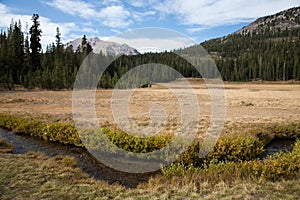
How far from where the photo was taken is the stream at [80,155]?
13.6m

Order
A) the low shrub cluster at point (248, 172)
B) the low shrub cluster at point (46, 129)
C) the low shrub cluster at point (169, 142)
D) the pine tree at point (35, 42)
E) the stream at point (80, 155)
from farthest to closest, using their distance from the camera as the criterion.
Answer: the pine tree at point (35, 42) < the low shrub cluster at point (46, 129) < the low shrub cluster at point (169, 142) < the stream at point (80, 155) < the low shrub cluster at point (248, 172)

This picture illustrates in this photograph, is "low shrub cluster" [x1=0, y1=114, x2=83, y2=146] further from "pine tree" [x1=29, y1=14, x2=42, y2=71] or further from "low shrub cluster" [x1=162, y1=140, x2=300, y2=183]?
"pine tree" [x1=29, y1=14, x2=42, y2=71]

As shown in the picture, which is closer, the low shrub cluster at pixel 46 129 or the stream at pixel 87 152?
the stream at pixel 87 152

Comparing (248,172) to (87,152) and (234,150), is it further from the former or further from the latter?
(87,152)

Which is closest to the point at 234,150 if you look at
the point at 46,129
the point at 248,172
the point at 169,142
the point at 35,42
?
the point at 169,142

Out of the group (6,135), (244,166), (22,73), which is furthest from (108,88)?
(244,166)

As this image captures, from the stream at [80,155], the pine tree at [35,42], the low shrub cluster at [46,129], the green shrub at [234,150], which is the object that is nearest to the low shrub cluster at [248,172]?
the stream at [80,155]

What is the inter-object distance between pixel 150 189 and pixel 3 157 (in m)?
10.3

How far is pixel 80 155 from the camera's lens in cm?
1786

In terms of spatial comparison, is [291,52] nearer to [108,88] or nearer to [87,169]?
[108,88]

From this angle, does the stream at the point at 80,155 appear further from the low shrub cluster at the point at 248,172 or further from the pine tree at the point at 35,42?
the pine tree at the point at 35,42

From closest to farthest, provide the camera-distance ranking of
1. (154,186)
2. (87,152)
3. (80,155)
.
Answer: (154,186) < (80,155) < (87,152)

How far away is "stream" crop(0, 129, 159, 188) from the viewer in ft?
44.6

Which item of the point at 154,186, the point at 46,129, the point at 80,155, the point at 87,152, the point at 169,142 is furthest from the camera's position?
the point at 46,129
